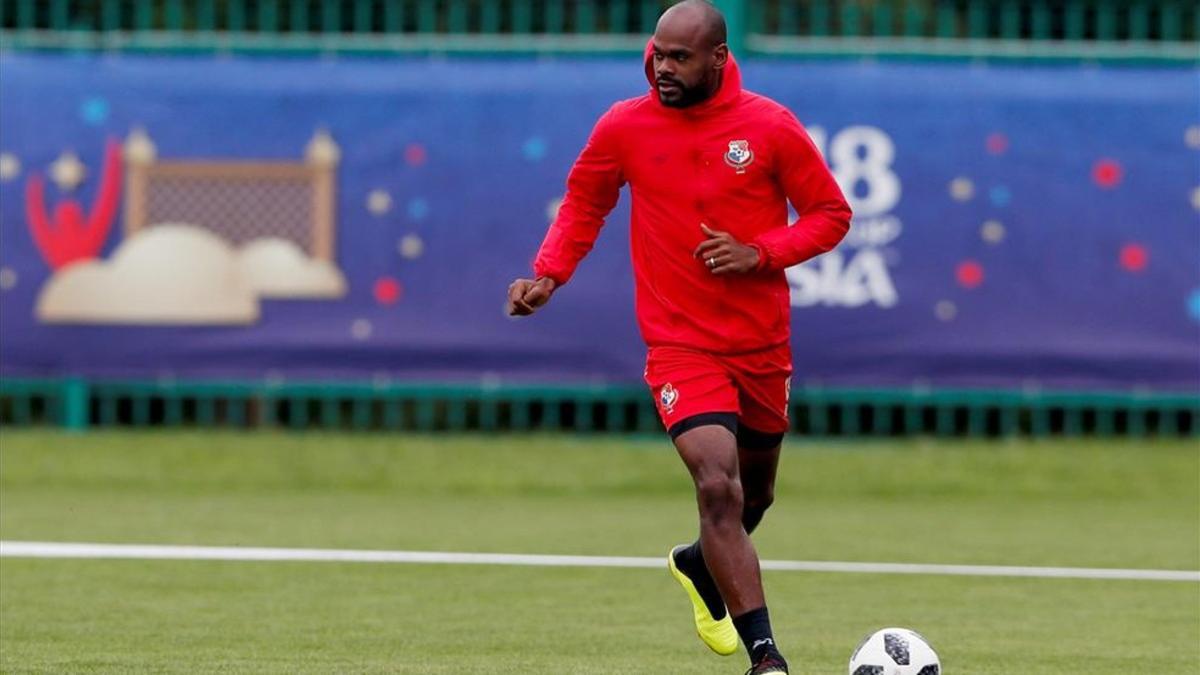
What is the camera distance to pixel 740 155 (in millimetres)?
7090

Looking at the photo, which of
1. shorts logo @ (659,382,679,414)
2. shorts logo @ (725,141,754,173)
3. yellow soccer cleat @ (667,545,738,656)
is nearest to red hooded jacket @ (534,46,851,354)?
shorts logo @ (725,141,754,173)

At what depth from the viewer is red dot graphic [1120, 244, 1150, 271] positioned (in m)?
13.8

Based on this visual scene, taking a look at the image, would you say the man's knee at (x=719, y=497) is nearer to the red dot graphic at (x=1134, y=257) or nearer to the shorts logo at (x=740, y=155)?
the shorts logo at (x=740, y=155)

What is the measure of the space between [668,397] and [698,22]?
1025 mm

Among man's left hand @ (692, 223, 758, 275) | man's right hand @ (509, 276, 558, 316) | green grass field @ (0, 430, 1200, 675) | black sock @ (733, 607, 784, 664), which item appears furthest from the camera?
green grass field @ (0, 430, 1200, 675)

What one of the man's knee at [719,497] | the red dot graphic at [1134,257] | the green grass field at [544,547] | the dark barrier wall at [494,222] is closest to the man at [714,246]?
the man's knee at [719,497]

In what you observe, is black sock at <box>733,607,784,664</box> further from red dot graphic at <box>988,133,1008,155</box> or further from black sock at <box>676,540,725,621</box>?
red dot graphic at <box>988,133,1008,155</box>

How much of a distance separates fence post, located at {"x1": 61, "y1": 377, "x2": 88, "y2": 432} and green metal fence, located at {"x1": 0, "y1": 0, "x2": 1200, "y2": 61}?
1.88 meters

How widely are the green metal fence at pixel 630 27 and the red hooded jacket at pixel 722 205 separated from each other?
6.81m

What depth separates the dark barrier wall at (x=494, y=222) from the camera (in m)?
13.8

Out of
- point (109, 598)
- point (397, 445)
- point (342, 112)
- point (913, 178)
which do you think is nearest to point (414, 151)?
point (342, 112)

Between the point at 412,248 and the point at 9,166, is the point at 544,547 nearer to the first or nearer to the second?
the point at 412,248

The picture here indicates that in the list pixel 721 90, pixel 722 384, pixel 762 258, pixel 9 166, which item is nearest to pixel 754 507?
pixel 722 384

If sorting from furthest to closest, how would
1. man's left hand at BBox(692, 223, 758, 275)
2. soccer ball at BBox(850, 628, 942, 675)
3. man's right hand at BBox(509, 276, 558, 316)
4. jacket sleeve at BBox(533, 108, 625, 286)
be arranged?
jacket sleeve at BBox(533, 108, 625, 286) < man's right hand at BBox(509, 276, 558, 316) < man's left hand at BBox(692, 223, 758, 275) < soccer ball at BBox(850, 628, 942, 675)
